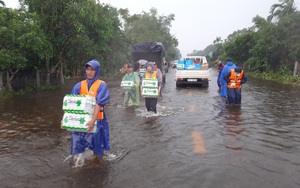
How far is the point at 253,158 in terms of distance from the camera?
5.22 meters

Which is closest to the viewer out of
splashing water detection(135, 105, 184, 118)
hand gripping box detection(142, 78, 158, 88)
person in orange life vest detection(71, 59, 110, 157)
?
person in orange life vest detection(71, 59, 110, 157)

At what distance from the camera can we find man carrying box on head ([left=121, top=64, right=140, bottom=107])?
1045 centimetres

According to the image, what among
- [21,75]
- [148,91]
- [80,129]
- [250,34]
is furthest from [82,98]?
[250,34]

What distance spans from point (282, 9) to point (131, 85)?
992 inches

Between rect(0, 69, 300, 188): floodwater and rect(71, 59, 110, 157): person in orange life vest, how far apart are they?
1.21ft

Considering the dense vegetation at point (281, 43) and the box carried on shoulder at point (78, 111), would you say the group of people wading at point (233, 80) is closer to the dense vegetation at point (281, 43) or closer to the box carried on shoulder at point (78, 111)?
the box carried on shoulder at point (78, 111)

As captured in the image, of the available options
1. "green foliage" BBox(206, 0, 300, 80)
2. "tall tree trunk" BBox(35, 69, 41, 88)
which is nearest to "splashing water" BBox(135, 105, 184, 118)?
"tall tree trunk" BBox(35, 69, 41, 88)

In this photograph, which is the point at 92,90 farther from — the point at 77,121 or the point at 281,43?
the point at 281,43

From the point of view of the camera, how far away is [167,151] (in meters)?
5.68

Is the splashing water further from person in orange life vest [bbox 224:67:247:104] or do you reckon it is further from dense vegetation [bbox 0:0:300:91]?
dense vegetation [bbox 0:0:300:91]

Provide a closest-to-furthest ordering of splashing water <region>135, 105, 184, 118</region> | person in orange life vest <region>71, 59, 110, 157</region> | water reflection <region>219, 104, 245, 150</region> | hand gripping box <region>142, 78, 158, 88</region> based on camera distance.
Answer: person in orange life vest <region>71, 59, 110, 157</region>
water reflection <region>219, 104, 245, 150</region>
hand gripping box <region>142, 78, 158, 88</region>
splashing water <region>135, 105, 184, 118</region>

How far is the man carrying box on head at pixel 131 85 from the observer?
412 inches

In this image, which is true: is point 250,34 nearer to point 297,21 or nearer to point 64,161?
point 297,21

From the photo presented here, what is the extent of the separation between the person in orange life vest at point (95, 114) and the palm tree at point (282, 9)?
89.7 feet
